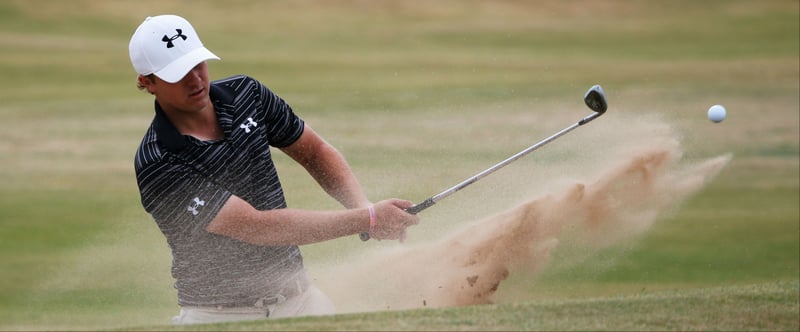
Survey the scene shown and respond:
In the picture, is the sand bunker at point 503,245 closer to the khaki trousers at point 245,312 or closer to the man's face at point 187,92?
the khaki trousers at point 245,312

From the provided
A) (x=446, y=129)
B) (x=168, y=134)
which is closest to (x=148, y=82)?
(x=168, y=134)

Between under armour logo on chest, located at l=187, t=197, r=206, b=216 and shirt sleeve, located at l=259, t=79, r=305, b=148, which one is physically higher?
shirt sleeve, located at l=259, t=79, r=305, b=148

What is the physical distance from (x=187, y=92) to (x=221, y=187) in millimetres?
366

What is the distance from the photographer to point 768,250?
782cm

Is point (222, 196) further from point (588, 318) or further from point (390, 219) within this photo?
point (588, 318)

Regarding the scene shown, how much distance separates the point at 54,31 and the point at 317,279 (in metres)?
14.8

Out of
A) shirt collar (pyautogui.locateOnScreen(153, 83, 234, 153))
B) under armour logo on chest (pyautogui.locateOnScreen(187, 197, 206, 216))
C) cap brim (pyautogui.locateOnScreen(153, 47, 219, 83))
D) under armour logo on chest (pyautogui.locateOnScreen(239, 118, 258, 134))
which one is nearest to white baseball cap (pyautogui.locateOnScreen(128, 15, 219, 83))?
cap brim (pyautogui.locateOnScreen(153, 47, 219, 83))

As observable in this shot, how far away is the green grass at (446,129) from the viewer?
243 inches

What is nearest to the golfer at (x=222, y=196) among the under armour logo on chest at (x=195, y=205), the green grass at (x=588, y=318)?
the under armour logo on chest at (x=195, y=205)

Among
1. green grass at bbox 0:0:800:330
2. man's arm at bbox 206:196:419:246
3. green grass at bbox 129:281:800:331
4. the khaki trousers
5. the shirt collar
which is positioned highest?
green grass at bbox 0:0:800:330

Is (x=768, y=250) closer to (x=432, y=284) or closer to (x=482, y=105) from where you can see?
(x=432, y=284)

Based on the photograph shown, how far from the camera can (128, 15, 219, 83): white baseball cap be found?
4.30 meters

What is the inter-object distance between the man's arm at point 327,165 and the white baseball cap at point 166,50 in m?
0.67

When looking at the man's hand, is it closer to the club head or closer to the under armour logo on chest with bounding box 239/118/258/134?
the under armour logo on chest with bounding box 239/118/258/134
